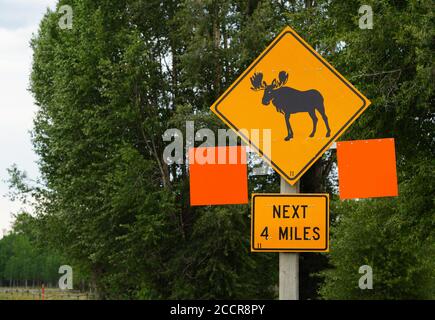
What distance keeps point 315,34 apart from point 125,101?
10.2 metres

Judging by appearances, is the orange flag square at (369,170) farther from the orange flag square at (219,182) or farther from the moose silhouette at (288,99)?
the orange flag square at (219,182)

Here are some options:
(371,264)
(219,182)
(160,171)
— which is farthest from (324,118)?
(371,264)

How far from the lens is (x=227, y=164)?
5344 mm

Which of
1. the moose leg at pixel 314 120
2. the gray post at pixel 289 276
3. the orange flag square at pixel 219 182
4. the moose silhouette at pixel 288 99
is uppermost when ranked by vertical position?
the moose silhouette at pixel 288 99

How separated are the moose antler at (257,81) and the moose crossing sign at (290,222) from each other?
2.97ft

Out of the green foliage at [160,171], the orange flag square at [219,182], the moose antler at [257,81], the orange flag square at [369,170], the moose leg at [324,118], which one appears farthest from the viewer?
the green foliage at [160,171]

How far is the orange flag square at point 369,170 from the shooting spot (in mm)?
5379

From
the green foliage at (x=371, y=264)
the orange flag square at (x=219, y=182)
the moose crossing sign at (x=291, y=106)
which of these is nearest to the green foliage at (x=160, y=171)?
the green foliage at (x=371, y=264)

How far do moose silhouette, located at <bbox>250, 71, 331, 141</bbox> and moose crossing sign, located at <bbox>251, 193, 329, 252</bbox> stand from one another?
0.53 meters

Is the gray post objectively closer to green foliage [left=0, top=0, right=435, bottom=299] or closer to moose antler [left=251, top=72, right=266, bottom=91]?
moose antler [left=251, top=72, right=266, bottom=91]

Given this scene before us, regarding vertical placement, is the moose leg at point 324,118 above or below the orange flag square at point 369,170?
above

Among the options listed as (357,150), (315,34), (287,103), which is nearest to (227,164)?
(287,103)

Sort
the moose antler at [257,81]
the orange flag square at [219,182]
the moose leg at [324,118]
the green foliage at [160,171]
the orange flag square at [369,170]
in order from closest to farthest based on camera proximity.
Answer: the orange flag square at [219,182] → the orange flag square at [369,170] → the moose leg at [324,118] → the moose antler at [257,81] → the green foliage at [160,171]
